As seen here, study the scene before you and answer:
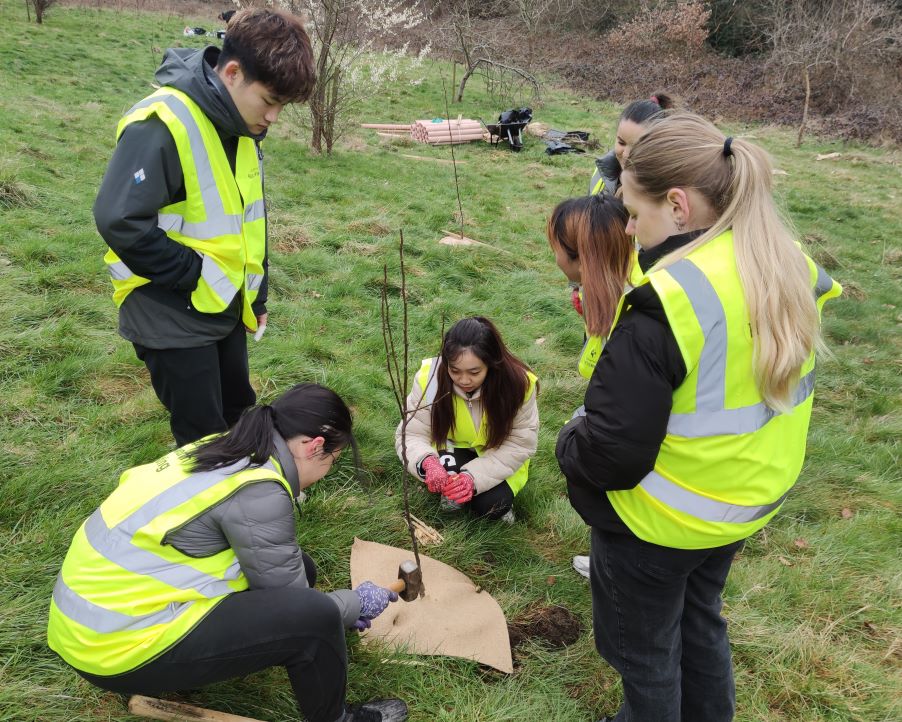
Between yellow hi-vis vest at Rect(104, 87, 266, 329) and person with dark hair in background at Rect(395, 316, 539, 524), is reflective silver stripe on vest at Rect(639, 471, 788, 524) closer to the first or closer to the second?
person with dark hair in background at Rect(395, 316, 539, 524)

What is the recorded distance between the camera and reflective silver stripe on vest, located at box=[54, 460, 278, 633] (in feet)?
5.09

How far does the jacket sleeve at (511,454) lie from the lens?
2924 mm

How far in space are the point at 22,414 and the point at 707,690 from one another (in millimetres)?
3066

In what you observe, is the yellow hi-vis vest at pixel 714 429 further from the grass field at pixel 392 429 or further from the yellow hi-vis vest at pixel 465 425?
the yellow hi-vis vest at pixel 465 425

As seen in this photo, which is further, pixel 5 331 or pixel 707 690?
pixel 5 331

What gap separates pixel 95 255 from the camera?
A: 4793 millimetres

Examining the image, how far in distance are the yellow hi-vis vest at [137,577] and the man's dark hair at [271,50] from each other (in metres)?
1.17

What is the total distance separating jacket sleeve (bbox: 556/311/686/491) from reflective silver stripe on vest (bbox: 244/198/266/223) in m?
1.45

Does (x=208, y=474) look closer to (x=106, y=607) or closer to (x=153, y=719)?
(x=106, y=607)

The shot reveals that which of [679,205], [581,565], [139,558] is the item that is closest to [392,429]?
[581,565]

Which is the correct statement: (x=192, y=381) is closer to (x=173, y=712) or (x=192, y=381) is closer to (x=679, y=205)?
(x=173, y=712)

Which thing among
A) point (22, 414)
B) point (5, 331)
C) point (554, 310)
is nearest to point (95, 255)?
point (5, 331)

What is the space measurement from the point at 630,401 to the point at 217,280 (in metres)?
1.48

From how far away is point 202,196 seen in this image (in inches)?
82.3
